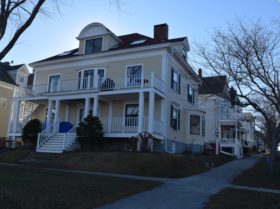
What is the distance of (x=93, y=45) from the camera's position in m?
25.8

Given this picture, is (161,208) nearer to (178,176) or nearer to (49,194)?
(49,194)

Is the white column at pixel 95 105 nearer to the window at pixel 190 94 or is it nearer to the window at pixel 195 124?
the window at pixel 195 124

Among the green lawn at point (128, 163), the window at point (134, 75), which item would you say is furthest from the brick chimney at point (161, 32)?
the green lawn at point (128, 163)

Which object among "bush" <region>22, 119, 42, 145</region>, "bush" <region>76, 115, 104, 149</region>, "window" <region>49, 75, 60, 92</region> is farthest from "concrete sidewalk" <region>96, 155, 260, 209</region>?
"window" <region>49, 75, 60, 92</region>

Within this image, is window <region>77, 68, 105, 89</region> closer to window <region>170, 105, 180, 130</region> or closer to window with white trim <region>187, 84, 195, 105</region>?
window <region>170, 105, 180, 130</region>

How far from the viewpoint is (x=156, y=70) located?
74.1 ft

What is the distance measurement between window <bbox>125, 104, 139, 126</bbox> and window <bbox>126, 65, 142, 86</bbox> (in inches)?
69.4

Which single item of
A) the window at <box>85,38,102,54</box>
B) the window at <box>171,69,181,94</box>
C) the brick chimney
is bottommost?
the window at <box>171,69,181,94</box>

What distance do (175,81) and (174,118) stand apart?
2.83 meters

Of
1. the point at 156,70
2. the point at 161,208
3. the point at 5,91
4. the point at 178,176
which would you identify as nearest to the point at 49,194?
the point at 161,208

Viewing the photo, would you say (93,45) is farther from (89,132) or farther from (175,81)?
(89,132)

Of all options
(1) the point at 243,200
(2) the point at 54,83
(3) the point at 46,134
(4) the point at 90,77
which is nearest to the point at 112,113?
(4) the point at 90,77

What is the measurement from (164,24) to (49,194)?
790 inches

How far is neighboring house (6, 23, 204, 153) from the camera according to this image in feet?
70.1
